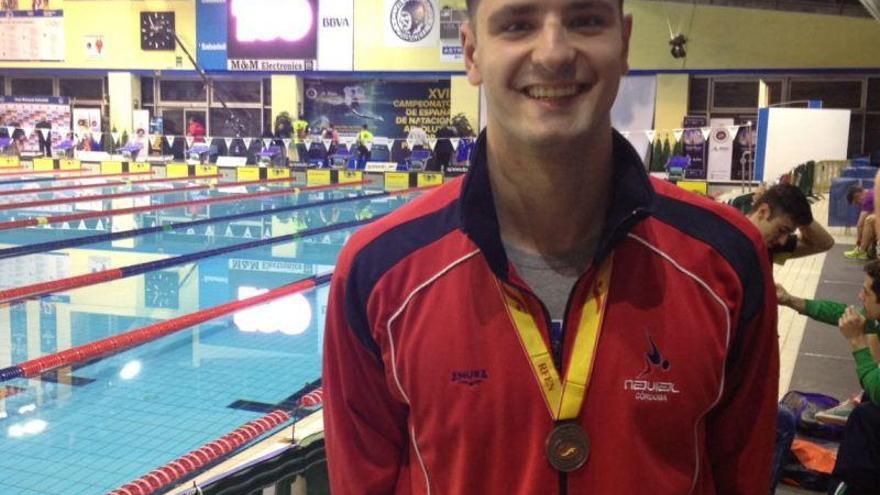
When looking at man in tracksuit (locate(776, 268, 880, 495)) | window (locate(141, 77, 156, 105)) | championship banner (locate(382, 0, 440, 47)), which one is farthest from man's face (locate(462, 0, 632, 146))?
window (locate(141, 77, 156, 105))

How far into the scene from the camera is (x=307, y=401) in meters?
4.31

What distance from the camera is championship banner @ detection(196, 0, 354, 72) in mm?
21438

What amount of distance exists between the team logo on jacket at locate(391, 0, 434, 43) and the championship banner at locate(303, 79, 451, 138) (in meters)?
1.27

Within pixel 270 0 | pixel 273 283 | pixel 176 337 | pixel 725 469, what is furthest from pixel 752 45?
pixel 725 469

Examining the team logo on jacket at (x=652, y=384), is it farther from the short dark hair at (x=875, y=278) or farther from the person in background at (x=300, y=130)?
the person in background at (x=300, y=130)

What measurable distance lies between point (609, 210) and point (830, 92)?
19.8 metres

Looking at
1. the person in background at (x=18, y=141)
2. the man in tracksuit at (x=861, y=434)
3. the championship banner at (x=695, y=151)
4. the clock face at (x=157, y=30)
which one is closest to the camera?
the man in tracksuit at (x=861, y=434)

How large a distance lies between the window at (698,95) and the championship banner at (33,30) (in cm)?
1653

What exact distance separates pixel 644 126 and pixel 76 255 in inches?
565

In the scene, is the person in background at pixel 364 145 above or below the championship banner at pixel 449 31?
below

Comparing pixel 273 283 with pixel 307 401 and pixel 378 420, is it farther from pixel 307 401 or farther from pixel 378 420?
pixel 378 420

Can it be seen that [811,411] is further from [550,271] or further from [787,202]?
[550,271]

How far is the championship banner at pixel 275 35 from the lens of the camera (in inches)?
844

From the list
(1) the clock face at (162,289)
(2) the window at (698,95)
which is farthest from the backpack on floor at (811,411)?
(2) the window at (698,95)
